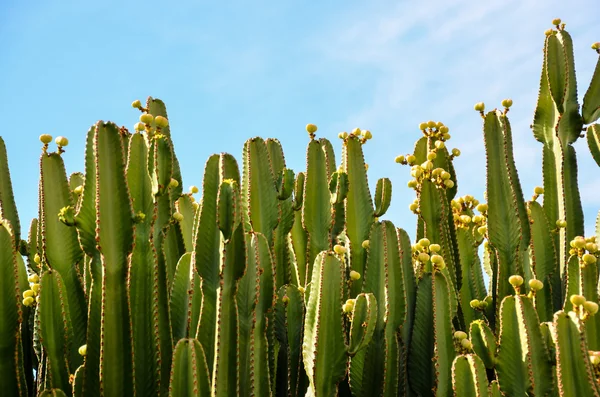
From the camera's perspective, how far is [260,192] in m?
3.43

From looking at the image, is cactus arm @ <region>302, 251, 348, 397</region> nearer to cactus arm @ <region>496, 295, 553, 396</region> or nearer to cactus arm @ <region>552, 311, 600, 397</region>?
cactus arm @ <region>496, 295, 553, 396</region>

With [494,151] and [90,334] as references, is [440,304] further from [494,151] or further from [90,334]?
[90,334]

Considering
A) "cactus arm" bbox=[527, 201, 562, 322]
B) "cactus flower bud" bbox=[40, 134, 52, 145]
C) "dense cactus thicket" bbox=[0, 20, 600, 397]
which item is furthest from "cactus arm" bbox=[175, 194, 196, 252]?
"cactus arm" bbox=[527, 201, 562, 322]

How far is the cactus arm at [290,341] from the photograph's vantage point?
130 inches

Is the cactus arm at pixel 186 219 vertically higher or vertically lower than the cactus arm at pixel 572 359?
higher

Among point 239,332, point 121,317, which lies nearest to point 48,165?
point 121,317

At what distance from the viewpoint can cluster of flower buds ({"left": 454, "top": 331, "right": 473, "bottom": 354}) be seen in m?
3.07

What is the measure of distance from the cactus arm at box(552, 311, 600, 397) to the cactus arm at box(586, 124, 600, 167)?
2029mm

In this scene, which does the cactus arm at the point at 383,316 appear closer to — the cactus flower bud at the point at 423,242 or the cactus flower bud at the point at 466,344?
the cactus flower bud at the point at 423,242

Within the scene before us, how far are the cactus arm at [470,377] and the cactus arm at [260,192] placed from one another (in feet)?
3.70

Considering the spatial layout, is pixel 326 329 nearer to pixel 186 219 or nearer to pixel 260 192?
pixel 260 192

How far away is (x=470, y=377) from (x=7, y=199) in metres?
2.63

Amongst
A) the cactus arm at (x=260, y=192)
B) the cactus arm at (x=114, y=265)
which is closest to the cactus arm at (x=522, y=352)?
the cactus arm at (x=260, y=192)

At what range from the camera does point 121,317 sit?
282cm
